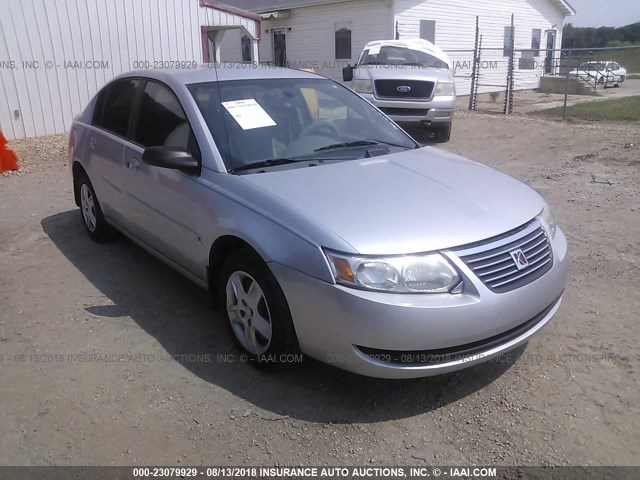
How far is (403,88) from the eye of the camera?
1049cm

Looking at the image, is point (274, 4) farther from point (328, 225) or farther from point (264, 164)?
point (328, 225)

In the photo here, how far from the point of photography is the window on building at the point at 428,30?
792 inches

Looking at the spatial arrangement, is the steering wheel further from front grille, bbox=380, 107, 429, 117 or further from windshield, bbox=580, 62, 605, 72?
windshield, bbox=580, 62, 605, 72

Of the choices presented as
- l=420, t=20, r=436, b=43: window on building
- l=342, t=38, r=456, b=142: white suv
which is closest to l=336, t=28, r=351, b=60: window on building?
l=420, t=20, r=436, b=43: window on building

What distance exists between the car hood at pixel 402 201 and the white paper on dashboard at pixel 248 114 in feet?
1.55

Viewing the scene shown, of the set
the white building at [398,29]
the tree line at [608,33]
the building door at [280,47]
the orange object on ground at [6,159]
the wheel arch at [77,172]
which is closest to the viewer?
the wheel arch at [77,172]

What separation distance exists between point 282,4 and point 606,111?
1299 centimetres

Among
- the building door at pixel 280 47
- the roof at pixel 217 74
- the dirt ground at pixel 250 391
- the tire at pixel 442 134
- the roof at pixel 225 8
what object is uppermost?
the roof at pixel 225 8

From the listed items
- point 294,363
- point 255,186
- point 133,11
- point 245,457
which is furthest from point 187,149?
point 133,11

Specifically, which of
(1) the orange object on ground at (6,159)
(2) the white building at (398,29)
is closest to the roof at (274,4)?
(2) the white building at (398,29)

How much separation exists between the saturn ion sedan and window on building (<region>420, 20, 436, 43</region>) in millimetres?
17307

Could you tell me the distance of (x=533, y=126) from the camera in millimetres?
11766

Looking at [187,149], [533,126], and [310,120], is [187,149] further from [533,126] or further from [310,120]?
[533,126]

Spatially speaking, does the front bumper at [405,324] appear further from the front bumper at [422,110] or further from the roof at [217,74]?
the front bumper at [422,110]
